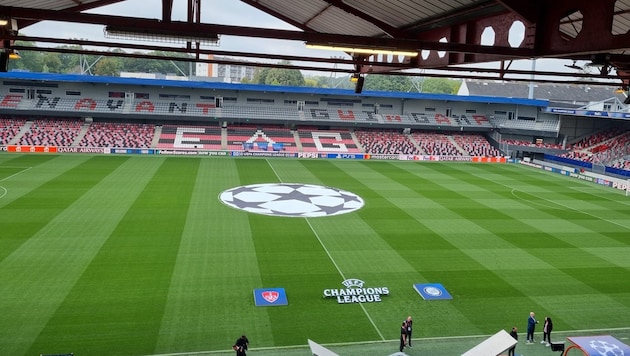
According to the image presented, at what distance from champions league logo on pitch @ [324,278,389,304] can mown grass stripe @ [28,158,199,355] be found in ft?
18.7

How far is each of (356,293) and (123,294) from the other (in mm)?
7805

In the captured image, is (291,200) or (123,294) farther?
(291,200)

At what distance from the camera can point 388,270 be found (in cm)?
1936

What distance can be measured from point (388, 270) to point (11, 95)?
169 feet

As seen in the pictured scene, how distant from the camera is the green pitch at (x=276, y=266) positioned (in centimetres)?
1430

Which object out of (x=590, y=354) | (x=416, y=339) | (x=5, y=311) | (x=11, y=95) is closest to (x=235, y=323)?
(x=416, y=339)

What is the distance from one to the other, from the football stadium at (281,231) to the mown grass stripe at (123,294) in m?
0.07

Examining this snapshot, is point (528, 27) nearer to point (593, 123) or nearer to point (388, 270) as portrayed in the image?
point (388, 270)

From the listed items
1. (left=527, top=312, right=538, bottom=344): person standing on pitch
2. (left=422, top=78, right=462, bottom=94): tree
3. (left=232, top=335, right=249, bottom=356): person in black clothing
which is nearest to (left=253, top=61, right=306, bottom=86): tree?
(left=422, top=78, right=462, bottom=94): tree

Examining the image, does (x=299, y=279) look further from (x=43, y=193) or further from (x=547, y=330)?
(x=43, y=193)

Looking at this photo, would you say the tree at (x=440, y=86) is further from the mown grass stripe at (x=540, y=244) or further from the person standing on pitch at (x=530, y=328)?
the person standing on pitch at (x=530, y=328)

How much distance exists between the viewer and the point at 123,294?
16125 millimetres

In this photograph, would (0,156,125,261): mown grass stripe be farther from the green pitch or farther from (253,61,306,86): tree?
(253,61,306,86): tree

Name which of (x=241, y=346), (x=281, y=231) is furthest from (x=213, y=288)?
(x=281, y=231)
